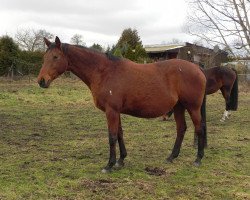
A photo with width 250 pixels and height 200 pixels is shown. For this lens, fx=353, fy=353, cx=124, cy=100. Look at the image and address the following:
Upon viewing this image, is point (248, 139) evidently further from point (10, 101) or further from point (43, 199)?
point (10, 101)

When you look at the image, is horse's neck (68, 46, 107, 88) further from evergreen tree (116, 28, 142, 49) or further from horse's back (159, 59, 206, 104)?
evergreen tree (116, 28, 142, 49)

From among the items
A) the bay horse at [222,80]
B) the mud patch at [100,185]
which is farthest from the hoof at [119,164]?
the bay horse at [222,80]

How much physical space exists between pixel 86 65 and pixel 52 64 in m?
0.55

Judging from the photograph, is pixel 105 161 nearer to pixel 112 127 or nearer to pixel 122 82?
pixel 112 127

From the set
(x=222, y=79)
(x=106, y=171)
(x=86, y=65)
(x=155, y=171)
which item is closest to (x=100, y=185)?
(x=106, y=171)

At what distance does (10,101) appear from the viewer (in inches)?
539

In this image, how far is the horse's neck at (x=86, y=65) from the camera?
17.9ft

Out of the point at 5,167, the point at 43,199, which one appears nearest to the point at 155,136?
the point at 5,167

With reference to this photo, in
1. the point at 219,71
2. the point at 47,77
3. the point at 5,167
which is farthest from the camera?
the point at 219,71

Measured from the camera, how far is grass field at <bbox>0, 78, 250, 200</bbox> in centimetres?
452

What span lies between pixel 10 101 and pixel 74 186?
9.89m

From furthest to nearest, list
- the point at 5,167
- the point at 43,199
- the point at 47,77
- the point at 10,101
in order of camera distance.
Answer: the point at 10,101
the point at 5,167
the point at 47,77
the point at 43,199

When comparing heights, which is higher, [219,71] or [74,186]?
[219,71]

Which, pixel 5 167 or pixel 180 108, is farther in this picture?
pixel 180 108
